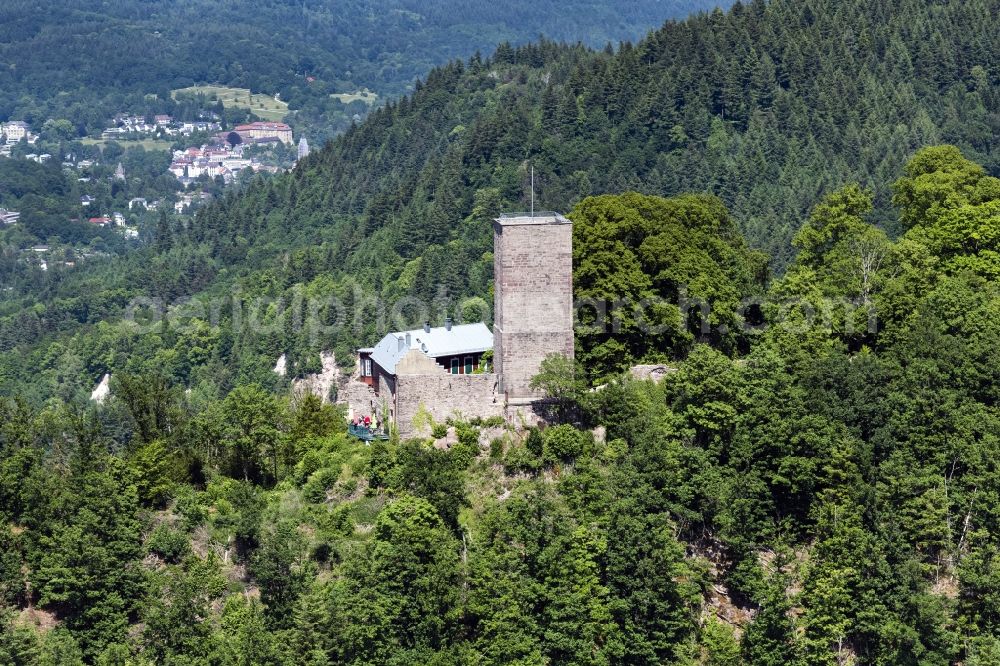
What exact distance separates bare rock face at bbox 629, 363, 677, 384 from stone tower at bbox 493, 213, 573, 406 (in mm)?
3038

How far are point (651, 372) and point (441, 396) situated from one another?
25.9ft

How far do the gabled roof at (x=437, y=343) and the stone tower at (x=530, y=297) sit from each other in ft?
14.4

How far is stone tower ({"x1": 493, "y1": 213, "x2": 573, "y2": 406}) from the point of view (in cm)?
5172

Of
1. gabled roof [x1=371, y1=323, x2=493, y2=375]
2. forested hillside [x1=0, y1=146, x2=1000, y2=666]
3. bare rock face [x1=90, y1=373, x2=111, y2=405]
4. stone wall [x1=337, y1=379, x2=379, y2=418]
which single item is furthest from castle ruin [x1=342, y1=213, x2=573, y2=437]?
bare rock face [x1=90, y1=373, x2=111, y2=405]

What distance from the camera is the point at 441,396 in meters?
51.8

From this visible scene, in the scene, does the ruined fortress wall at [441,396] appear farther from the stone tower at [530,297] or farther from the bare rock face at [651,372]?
the bare rock face at [651,372]

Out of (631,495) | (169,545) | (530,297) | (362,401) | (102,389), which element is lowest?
(102,389)

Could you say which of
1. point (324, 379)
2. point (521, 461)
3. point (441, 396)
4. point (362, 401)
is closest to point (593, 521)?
point (521, 461)

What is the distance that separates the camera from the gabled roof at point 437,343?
183 ft

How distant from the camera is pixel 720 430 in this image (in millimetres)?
51469

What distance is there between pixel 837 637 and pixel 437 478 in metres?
13.9

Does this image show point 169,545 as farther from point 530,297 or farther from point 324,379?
point 324,379

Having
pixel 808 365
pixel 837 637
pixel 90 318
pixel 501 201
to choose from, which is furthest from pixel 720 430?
pixel 90 318

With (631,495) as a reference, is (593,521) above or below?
below
